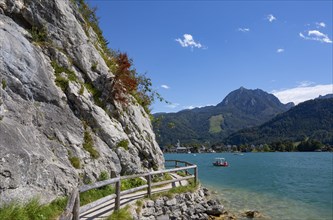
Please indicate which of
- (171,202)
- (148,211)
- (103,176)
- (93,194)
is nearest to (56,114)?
(103,176)

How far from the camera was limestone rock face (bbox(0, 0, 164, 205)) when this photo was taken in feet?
37.8

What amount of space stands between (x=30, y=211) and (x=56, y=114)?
6115 mm

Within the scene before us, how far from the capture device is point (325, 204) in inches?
1288

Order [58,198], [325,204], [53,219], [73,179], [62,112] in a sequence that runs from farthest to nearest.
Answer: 1. [325,204]
2. [62,112]
3. [73,179]
4. [58,198]
5. [53,219]

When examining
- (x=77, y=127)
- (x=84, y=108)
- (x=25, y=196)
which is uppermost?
(x=84, y=108)

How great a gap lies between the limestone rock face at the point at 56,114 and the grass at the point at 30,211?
1.45 ft

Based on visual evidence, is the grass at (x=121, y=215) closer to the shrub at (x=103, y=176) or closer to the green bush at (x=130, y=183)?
the shrub at (x=103, y=176)

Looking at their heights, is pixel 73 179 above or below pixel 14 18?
below

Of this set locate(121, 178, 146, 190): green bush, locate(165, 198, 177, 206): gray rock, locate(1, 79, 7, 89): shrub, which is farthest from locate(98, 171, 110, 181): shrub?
locate(1, 79, 7, 89): shrub

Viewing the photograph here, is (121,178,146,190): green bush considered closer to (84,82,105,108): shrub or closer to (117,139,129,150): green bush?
(117,139,129,150): green bush

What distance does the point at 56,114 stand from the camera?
15.2 m

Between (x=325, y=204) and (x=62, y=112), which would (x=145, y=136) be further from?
(x=325, y=204)

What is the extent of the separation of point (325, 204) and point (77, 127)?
2819 cm

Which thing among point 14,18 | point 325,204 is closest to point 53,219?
point 14,18
